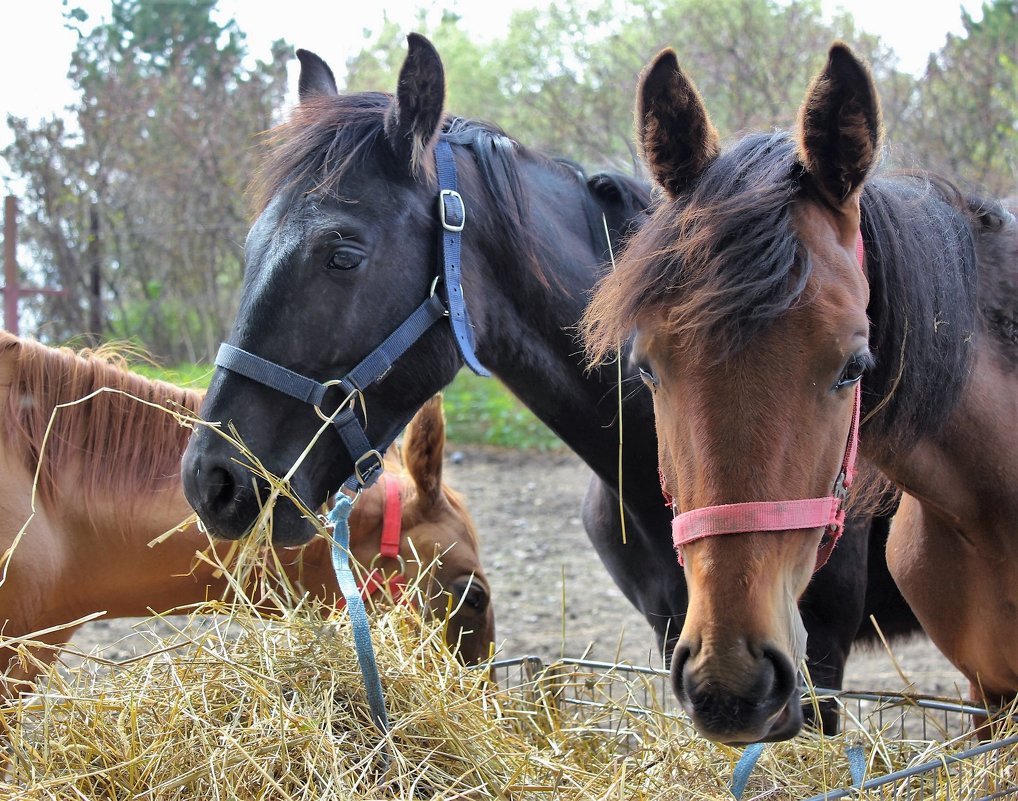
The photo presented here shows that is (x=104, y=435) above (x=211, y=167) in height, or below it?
below

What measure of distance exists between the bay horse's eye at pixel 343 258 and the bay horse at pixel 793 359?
2.28 feet

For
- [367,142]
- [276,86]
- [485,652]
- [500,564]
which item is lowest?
[500,564]

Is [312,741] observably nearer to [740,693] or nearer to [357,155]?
[740,693]

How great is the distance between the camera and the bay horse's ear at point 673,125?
186cm

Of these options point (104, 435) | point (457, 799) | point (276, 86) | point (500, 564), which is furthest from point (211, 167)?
point (457, 799)

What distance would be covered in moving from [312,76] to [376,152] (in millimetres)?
713

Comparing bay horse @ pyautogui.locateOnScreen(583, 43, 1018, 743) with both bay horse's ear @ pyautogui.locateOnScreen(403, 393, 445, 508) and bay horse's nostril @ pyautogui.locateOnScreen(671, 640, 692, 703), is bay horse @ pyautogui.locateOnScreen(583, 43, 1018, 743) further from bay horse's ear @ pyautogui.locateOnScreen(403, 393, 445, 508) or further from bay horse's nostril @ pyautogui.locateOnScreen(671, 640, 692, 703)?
bay horse's ear @ pyautogui.locateOnScreen(403, 393, 445, 508)

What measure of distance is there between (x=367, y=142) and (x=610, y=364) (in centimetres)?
89

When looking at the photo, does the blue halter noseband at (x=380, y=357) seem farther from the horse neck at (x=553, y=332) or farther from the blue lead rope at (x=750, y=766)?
the blue lead rope at (x=750, y=766)

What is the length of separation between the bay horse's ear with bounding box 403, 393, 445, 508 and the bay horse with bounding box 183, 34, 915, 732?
1.45ft

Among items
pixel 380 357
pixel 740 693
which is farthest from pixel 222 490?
pixel 740 693

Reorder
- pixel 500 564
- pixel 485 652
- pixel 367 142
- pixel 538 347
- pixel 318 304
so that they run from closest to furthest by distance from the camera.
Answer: pixel 318 304
pixel 367 142
pixel 538 347
pixel 485 652
pixel 500 564

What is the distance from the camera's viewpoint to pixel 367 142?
2.41 m

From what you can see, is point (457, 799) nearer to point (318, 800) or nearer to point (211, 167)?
point (318, 800)
